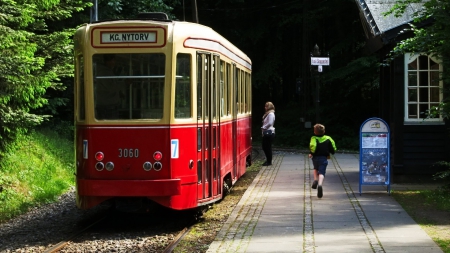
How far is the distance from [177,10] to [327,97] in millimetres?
9600

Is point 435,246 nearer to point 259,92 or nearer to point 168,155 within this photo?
point 168,155

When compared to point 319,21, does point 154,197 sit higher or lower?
lower

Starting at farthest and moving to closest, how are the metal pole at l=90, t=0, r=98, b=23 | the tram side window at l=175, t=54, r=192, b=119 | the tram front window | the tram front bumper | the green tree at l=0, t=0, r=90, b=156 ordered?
the metal pole at l=90, t=0, r=98, b=23, the green tree at l=0, t=0, r=90, b=156, the tram side window at l=175, t=54, r=192, b=119, the tram front window, the tram front bumper

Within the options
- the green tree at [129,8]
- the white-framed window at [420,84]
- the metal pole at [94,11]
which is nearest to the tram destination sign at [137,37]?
the white-framed window at [420,84]

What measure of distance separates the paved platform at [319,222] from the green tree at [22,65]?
4.28m

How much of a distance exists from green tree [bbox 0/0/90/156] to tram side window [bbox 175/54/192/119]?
3133 millimetres

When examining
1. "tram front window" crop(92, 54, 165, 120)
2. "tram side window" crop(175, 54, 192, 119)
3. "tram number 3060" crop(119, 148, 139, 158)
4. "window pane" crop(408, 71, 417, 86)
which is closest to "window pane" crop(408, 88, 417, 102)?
"window pane" crop(408, 71, 417, 86)

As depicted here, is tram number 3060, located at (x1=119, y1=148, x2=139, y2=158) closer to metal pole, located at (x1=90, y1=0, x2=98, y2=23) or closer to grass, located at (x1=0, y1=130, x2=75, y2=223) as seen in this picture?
grass, located at (x1=0, y1=130, x2=75, y2=223)

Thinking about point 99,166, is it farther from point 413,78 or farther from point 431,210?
point 413,78

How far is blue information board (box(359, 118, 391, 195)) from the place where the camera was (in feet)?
48.7

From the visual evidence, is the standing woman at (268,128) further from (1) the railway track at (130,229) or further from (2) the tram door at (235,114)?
(1) the railway track at (130,229)

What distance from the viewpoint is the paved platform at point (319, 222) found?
375 inches

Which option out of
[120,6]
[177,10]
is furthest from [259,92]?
[120,6]

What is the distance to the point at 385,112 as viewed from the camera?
1894 cm
